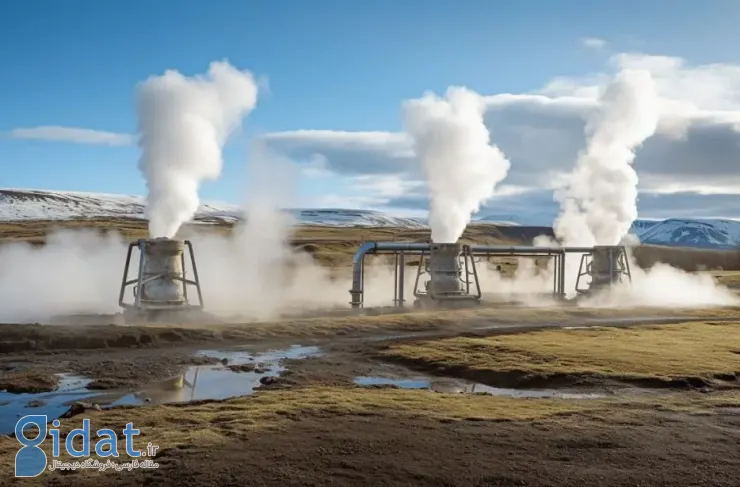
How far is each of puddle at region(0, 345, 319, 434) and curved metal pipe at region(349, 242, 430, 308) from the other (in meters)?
21.0

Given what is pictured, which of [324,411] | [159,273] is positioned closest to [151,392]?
[324,411]

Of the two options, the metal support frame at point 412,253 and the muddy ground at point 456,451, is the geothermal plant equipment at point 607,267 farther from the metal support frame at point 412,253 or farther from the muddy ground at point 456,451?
the muddy ground at point 456,451

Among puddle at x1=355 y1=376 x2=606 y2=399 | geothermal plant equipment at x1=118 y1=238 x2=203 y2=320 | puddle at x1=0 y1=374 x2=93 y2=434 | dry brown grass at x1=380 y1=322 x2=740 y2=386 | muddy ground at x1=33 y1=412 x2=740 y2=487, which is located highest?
geothermal plant equipment at x1=118 y1=238 x2=203 y2=320

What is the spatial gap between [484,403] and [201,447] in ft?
28.6

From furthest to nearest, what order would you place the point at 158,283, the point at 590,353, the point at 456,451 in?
the point at 158,283 → the point at 590,353 → the point at 456,451

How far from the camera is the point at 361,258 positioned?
161 feet

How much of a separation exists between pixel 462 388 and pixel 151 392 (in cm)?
1011

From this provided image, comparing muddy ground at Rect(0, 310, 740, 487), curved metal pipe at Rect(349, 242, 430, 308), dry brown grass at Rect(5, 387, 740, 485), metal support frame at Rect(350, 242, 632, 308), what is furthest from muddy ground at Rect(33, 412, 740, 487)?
metal support frame at Rect(350, 242, 632, 308)

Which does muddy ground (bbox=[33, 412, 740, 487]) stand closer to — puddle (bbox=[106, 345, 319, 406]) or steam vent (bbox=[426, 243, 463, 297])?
puddle (bbox=[106, 345, 319, 406])

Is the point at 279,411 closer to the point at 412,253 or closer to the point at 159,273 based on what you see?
the point at 159,273

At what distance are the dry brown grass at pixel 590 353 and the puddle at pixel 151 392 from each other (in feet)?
23.2

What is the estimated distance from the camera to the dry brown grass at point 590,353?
25.8m

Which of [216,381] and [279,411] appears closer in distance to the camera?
[279,411]

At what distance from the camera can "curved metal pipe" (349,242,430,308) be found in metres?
48.2
